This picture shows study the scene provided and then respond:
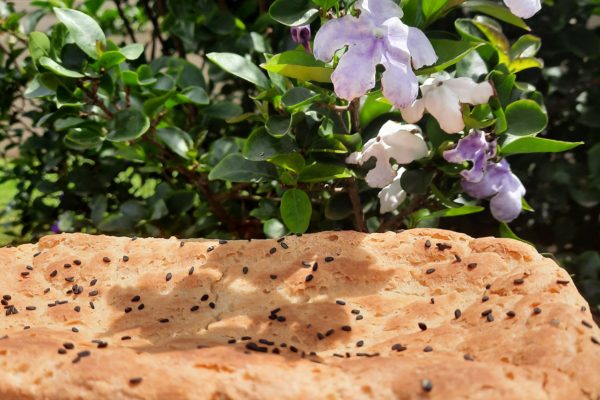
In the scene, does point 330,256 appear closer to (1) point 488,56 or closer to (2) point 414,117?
(2) point 414,117

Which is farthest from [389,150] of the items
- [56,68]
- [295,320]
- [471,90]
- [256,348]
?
[56,68]

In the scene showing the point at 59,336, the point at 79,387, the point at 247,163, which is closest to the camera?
the point at 79,387

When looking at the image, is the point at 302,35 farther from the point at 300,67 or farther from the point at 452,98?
the point at 452,98

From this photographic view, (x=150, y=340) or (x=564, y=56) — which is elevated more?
(x=150, y=340)

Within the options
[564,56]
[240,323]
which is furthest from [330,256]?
[564,56]

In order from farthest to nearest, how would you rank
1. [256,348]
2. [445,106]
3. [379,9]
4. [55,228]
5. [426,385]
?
1. [55,228]
2. [445,106]
3. [379,9]
4. [256,348]
5. [426,385]
